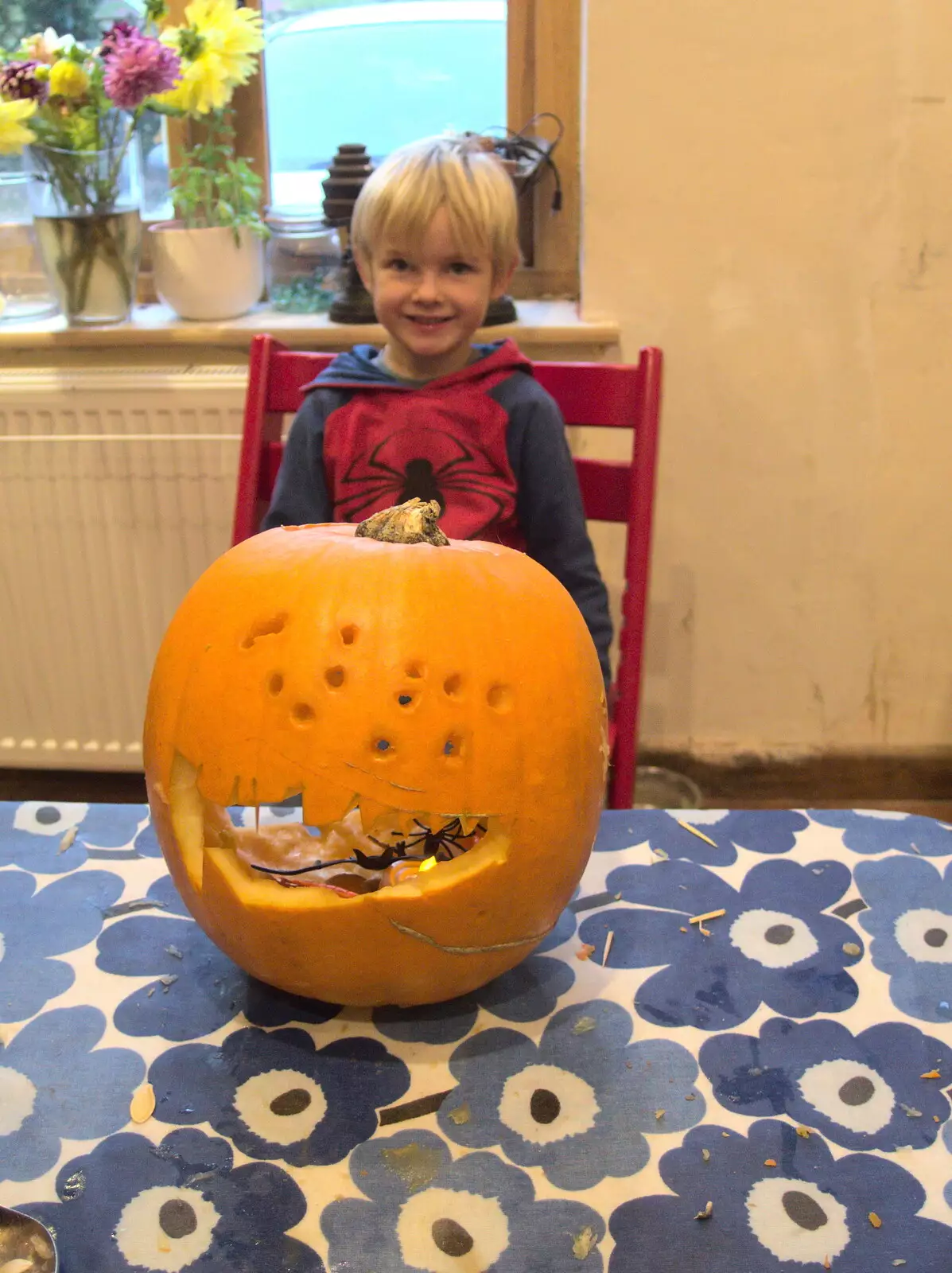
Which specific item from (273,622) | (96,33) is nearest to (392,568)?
(273,622)

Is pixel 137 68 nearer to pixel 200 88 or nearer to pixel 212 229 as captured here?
pixel 200 88

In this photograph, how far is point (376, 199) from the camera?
1.11m

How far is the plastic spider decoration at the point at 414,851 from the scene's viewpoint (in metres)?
0.67

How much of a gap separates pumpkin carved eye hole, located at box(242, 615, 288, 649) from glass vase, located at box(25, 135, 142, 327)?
4.00 feet

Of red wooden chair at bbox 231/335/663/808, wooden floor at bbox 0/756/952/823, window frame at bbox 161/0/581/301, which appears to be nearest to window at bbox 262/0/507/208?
window frame at bbox 161/0/581/301

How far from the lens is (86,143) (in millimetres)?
1542

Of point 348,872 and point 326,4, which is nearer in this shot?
point 348,872

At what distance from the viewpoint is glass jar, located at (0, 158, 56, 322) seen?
174 centimetres

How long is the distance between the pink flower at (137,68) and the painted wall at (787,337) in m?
0.57

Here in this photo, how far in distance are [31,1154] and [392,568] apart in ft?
1.19

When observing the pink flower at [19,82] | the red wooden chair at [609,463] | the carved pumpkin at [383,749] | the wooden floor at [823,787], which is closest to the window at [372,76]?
the pink flower at [19,82]

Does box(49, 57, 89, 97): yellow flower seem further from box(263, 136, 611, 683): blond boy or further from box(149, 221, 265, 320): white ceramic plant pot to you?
box(263, 136, 611, 683): blond boy

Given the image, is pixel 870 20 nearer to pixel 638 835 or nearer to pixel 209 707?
pixel 638 835

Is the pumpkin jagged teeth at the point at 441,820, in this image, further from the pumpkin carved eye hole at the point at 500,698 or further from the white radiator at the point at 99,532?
the white radiator at the point at 99,532
